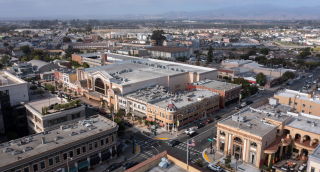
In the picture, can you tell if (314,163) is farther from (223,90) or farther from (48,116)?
(48,116)

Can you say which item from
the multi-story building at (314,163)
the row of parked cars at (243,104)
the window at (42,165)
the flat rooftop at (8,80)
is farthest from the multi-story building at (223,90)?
the window at (42,165)

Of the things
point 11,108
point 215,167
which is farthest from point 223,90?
point 11,108

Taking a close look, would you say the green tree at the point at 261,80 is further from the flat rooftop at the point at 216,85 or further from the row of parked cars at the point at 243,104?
the flat rooftop at the point at 216,85

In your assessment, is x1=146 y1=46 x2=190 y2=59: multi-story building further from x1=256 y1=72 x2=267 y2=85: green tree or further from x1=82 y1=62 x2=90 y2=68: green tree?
x1=256 y1=72 x2=267 y2=85: green tree

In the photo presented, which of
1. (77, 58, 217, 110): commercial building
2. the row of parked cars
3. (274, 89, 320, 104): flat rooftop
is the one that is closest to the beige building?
(274, 89, 320, 104): flat rooftop

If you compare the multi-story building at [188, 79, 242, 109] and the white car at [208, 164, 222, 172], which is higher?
the multi-story building at [188, 79, 242, 109]

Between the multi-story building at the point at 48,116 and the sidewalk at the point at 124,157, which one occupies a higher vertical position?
the multi-story building at the point at 48,116
